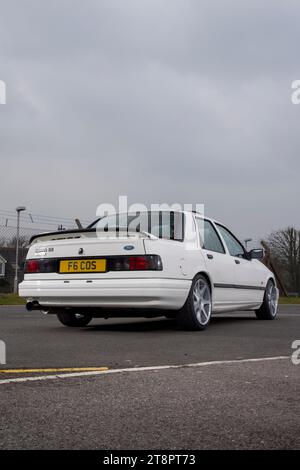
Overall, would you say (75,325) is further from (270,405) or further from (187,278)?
(270,405)

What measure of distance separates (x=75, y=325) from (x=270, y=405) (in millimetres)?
4811

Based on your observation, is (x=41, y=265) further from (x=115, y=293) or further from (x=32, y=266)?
(x=115, y=293)

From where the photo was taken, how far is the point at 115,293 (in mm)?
6168

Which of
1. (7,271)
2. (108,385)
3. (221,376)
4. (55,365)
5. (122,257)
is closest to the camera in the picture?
(108,385)

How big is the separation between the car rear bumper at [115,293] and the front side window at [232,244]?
1735mm

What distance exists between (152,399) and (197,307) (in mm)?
3718

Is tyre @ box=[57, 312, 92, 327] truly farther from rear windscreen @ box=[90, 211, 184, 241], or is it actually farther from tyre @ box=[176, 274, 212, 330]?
tyre @ box=[176, 274, 212, 330]

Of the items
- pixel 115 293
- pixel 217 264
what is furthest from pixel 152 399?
pixel 217 264

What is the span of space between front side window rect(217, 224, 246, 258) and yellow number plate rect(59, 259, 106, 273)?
224cm

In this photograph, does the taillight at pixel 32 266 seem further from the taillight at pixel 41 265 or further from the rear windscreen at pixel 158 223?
the rear windscreen at pixel 158 223

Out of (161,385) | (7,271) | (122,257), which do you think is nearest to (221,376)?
(161,385)

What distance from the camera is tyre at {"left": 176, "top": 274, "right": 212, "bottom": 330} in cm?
648

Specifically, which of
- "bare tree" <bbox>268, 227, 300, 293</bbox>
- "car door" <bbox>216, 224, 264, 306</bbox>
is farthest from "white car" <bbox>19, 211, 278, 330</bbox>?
"bare tree" <bbox>268, 227, 300, 293</bbox>

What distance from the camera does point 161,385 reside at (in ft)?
11.0
